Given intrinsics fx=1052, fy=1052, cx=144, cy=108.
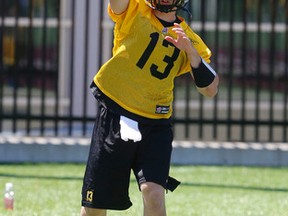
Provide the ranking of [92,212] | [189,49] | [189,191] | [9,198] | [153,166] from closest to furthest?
[189,49] < [153,166] < [92,212] < [9,198] < [189,191]

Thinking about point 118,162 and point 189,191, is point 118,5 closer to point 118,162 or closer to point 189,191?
point 118,162

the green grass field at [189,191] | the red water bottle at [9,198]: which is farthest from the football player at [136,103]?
the green grass field at [189,191]

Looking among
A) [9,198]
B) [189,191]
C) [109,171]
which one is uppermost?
[109,171]

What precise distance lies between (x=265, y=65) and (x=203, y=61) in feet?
39.4

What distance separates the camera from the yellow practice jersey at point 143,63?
241 inches

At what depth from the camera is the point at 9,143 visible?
1116cm

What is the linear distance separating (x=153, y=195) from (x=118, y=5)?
111 centimetres

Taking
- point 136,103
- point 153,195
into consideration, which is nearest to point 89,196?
point 153,195

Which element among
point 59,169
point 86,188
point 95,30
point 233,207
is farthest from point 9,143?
point 86,188

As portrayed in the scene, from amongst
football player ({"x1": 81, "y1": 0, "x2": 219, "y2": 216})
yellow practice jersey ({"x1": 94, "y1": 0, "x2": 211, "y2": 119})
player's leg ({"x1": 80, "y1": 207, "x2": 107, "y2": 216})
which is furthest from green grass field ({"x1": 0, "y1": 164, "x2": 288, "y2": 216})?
yellow practice jersey ({"x1": 94, "y1": 0, "x2": 211, "y2": 119})

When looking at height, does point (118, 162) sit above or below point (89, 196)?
above

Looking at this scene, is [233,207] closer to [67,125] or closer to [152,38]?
[152,38]

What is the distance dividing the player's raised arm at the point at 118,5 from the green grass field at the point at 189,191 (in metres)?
2.33

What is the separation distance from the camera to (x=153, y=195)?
19.6 ft
